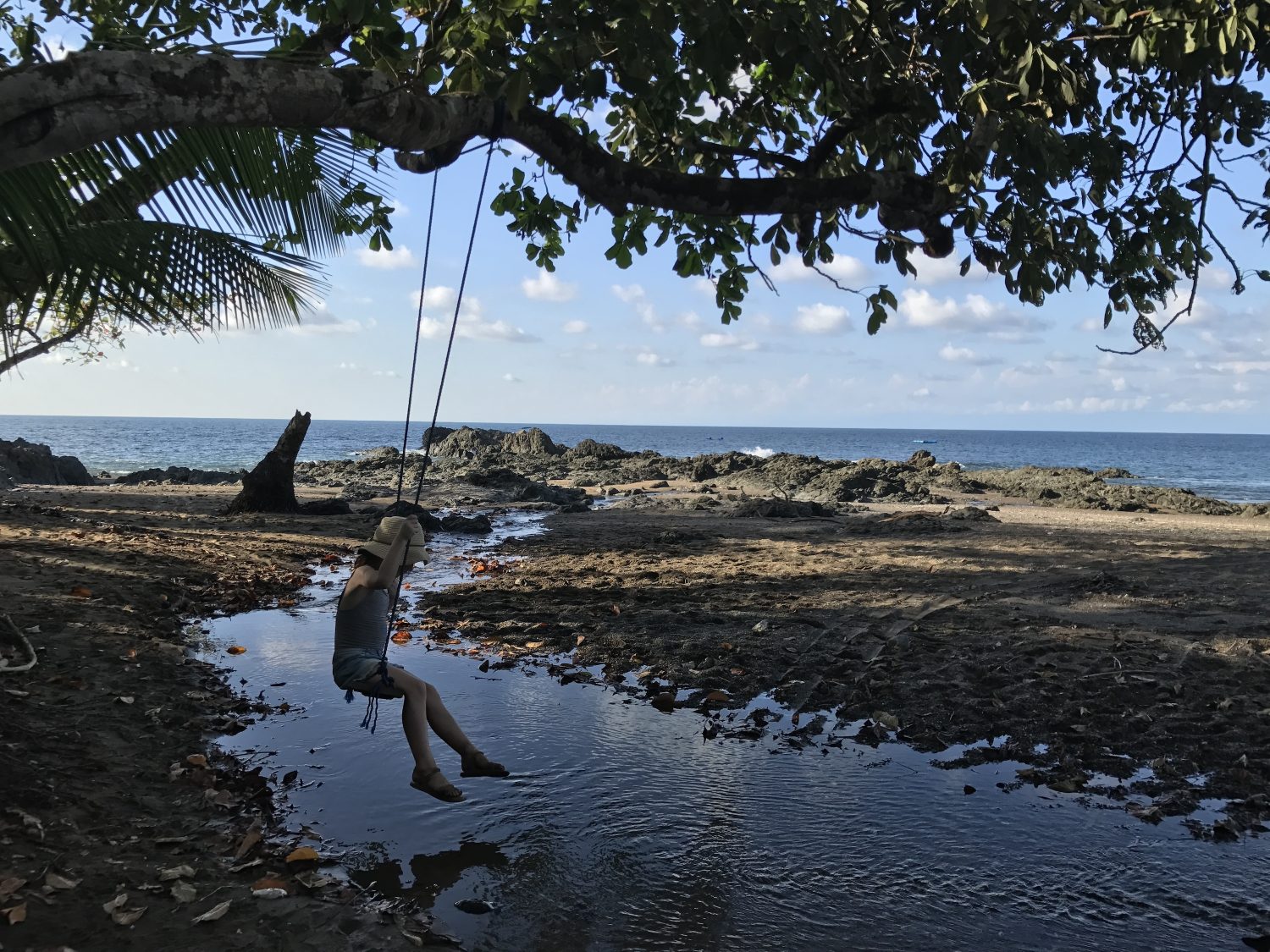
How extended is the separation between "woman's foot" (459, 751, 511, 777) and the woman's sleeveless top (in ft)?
2.53

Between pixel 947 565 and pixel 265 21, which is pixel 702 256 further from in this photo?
pixel 947 565

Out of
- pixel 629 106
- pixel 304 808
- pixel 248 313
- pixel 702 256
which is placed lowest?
pixel 304 808

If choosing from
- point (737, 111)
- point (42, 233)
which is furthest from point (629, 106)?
point (42, 233)

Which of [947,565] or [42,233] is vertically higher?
[42,233]

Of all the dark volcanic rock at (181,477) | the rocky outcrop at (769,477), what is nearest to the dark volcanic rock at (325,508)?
the rocky outcrop at (769,477)

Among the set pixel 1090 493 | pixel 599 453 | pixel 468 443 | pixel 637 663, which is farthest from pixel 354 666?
pixel 468 443

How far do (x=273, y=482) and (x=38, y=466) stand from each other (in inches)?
549

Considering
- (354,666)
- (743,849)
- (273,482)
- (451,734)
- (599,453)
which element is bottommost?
(743,849)

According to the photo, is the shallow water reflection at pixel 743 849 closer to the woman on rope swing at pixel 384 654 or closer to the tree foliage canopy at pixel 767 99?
the woman on rope swing at pixel 384 654

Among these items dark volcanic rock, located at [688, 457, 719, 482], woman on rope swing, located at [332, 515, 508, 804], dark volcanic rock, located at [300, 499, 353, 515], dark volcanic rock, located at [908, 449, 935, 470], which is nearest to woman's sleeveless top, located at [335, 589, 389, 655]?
woman on rope swing, located at [332, 515, 508, 804]

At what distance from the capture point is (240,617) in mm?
9133

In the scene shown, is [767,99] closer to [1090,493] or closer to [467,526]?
[467,526]

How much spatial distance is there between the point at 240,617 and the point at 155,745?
163 inches

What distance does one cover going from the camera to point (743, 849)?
4289 mm
